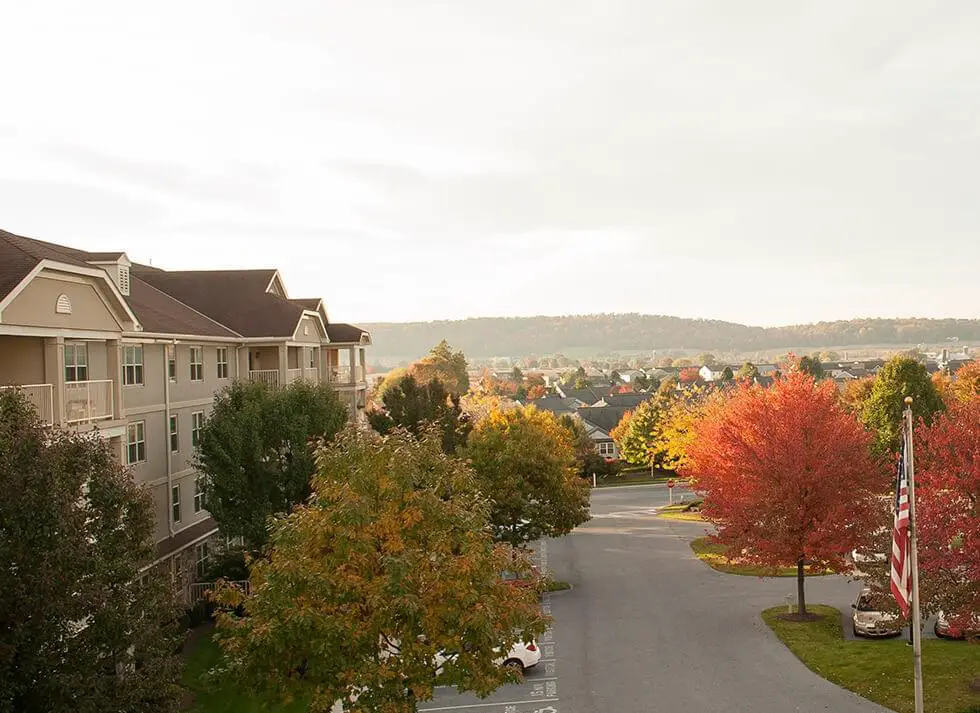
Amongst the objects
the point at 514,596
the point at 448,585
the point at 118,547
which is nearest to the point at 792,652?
the point at 514,596

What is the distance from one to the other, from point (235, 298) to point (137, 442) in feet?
34.7

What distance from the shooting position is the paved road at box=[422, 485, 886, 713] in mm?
23375

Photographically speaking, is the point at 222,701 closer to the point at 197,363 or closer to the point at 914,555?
the point at 197,363

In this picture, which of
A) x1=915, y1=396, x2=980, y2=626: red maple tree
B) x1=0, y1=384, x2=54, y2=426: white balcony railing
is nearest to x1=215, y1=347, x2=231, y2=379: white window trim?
x1=0, y1=384, x2=54, y2=426: white balcony railing

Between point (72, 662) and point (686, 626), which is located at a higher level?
point (72, 662)

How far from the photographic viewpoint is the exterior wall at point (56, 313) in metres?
19.8

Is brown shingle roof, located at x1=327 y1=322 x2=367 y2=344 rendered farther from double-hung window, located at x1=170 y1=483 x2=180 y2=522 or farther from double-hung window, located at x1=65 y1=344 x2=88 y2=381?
double-hung window, located at x1=65 y1=344 x2=88 y2=381

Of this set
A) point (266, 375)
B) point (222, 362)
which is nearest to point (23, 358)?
point (222, 362)

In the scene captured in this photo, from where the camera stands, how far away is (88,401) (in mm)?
22703

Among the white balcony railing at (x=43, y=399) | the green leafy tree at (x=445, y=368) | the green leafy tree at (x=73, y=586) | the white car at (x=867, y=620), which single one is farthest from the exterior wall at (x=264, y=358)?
the green leafy tree at (x=445, y=368)

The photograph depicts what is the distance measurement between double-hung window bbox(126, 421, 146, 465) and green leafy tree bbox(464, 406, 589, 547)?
40.5 ft

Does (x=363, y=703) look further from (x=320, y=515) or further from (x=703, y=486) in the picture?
Result: (x=703, y=486)

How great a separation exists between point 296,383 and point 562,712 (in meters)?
15.2

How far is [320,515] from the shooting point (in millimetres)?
16734
